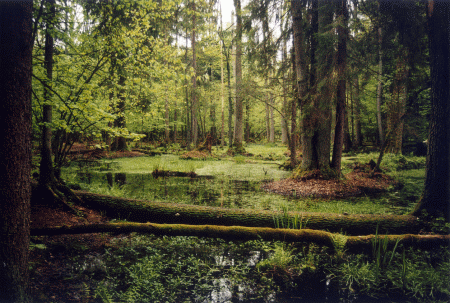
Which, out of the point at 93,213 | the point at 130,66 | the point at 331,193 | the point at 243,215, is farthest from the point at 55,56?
the point at 331,193

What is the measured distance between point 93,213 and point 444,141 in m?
6.93

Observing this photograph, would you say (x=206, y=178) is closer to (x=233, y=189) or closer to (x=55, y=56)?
(x=233, y=189)

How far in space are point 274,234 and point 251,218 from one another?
75 centimetres

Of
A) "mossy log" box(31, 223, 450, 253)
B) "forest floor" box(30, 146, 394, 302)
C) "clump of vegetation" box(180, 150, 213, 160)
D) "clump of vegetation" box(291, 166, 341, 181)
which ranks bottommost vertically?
"forest floor" box(30, 146, 394, 302)

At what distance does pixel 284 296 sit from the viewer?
2.81 metres

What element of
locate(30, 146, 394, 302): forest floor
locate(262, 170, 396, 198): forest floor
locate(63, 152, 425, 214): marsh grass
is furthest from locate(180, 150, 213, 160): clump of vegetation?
locate(30, 146, 394, 302): forest floor

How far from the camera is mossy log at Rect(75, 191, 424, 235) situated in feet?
13.5

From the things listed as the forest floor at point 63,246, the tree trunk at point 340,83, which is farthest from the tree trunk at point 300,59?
the forest floor at point 63,246

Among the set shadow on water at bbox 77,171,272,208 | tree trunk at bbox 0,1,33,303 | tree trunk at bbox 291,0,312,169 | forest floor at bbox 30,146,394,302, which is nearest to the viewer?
tree trunk at bbox 0,1,33,303

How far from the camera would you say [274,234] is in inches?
144

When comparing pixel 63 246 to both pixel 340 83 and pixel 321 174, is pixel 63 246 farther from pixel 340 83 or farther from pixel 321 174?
pixel 340 83

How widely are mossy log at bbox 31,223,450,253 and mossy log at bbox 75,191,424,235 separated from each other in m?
0.34

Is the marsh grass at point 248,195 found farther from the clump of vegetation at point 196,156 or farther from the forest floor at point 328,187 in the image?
the clump of vegetation at point 196,156

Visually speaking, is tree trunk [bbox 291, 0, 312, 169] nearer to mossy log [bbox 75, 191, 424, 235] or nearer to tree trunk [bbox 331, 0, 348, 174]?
tree trunk [bbox 331, 0, 348, 174]
